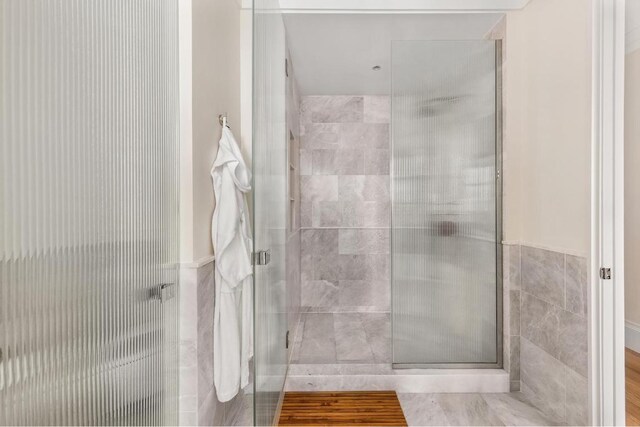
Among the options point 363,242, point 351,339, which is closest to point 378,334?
point 351,339

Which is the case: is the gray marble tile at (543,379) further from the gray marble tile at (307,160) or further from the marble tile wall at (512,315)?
the gray marble tile at (307,160)

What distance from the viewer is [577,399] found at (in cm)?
187

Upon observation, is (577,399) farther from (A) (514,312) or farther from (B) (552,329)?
(A) (514,312)

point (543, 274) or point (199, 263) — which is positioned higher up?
point (199, 263)

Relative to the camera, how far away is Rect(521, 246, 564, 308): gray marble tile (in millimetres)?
1991

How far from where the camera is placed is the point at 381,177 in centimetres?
411

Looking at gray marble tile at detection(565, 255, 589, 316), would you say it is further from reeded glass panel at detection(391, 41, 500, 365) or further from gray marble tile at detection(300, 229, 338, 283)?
gray marble tile at detection(300, 229, 338, 283)

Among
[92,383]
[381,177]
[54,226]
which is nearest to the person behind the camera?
[54,226]

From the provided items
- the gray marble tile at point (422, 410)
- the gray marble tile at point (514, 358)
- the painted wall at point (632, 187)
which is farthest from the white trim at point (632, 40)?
Answer: the gray marble tile at point (422, 410)

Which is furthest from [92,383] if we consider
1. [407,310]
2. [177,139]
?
[407,310]

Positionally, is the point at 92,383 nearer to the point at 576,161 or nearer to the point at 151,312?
the point at 151,312

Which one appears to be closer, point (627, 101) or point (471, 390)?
point (627, 101)

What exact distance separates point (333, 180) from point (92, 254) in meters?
3.26

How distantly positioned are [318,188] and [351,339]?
1690 millimetres
